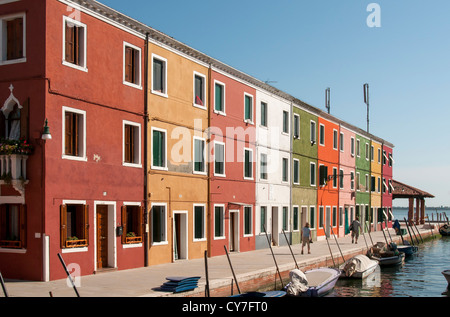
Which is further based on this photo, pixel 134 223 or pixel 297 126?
pixel 297 126

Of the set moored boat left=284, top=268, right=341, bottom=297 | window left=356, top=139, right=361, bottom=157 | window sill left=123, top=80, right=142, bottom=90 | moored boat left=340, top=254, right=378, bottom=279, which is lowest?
moored boat left=340, top=254, right=378, bottom=279

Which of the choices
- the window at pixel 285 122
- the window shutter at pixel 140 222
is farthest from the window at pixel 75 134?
the window at pixel 285 122

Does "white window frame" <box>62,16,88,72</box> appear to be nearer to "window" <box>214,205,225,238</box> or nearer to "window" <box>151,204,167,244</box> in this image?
"window" <box>151,204,167,244</box>

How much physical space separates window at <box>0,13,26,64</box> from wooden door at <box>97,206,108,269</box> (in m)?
5.83

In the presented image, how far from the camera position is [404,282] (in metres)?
27.0

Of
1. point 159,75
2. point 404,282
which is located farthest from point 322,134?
point 159,75

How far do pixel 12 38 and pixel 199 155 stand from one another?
33.8ft

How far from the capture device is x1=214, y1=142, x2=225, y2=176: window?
2777 centimetres

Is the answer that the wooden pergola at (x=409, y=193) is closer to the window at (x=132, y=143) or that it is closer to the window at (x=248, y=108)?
the window at (x=248, y=108)

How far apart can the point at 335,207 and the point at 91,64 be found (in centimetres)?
2902

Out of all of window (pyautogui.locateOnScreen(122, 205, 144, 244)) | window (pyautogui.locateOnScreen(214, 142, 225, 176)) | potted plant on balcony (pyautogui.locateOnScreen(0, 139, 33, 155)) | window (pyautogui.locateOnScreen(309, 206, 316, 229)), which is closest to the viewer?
potted plant on balcony (pyautogui.locateOnScreen(0, 139, 33, 155))

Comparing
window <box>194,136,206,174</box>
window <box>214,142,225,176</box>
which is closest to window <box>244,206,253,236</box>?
window <box>214,142,225,176</box>

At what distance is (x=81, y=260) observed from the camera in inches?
740

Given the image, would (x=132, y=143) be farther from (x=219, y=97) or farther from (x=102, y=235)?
(x=219, y=97)
